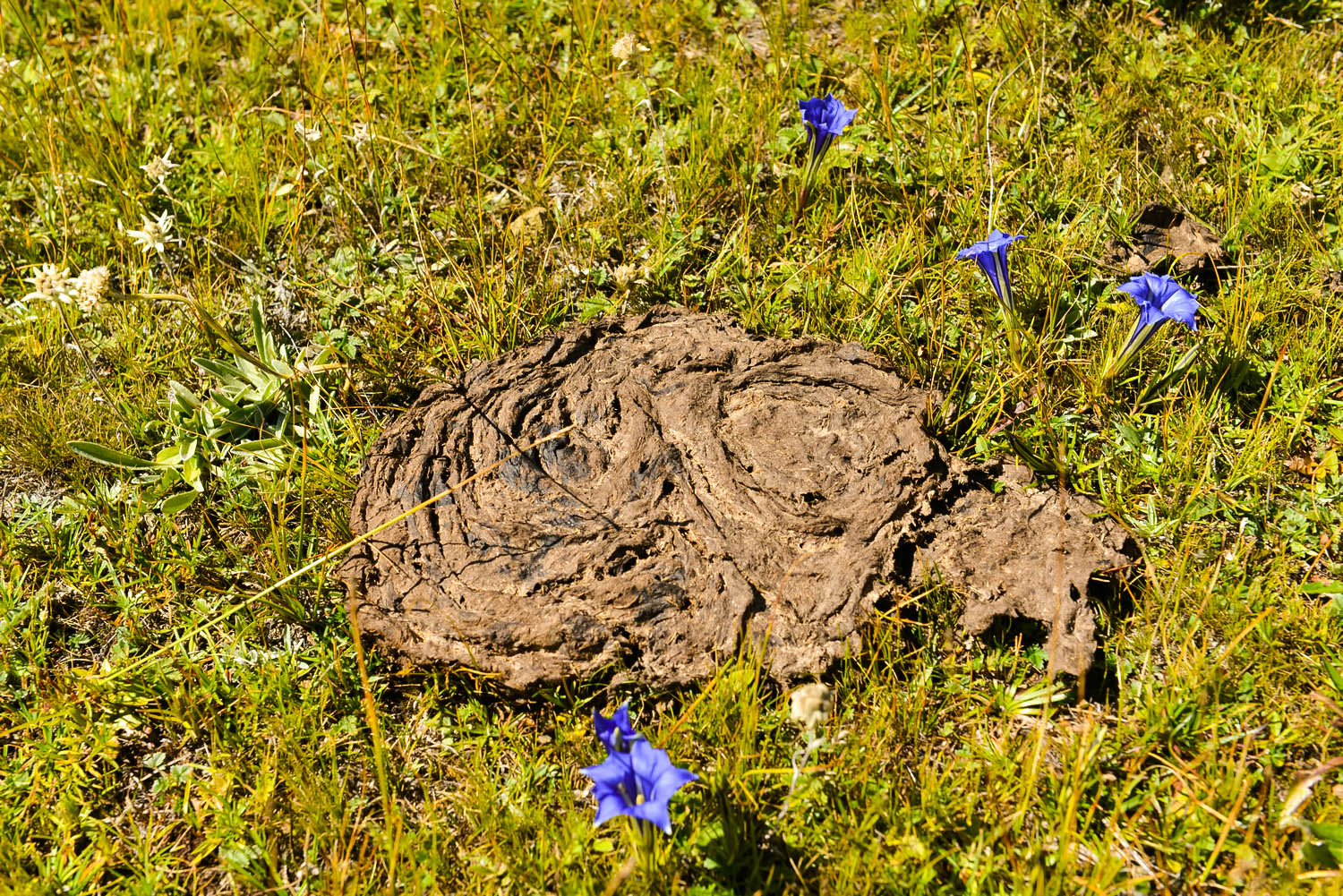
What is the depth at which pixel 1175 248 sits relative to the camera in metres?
2.86

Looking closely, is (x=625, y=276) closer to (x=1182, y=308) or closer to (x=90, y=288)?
(x=90, y=288)

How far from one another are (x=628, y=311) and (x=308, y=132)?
1313 mm

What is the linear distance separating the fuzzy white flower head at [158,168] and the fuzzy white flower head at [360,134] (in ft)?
1.88

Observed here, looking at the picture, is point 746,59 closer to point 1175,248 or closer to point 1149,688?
point 1175,248

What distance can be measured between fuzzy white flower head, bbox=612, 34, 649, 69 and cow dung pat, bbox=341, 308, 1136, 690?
1247 mm

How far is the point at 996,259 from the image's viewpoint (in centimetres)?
248

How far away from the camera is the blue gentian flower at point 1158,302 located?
234cm

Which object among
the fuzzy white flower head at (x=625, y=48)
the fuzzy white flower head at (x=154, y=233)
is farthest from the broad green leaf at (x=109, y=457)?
the fuzzy white flower head at (x=625, y=48)

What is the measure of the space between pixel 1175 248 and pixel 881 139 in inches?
39.4

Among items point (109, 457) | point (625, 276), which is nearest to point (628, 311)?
point (625, 276)

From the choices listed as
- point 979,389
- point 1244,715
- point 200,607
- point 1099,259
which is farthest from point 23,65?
point 1244,715

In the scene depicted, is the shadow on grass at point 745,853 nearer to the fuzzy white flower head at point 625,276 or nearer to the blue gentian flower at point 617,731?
the blue gentian flower at point 617,731

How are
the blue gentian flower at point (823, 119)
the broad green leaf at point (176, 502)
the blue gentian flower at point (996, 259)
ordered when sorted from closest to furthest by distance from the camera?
the blue gentian flower at point (996, 259)
the broad green leaf at point (176, 502)
the blue gentian flower at point (823, 119)

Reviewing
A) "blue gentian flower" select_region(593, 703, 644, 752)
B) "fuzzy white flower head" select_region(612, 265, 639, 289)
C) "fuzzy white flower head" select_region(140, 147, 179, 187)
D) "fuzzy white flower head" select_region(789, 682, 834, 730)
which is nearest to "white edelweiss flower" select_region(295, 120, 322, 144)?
"fuzzy white flower head" select_region(140, 147, 179, 187)
